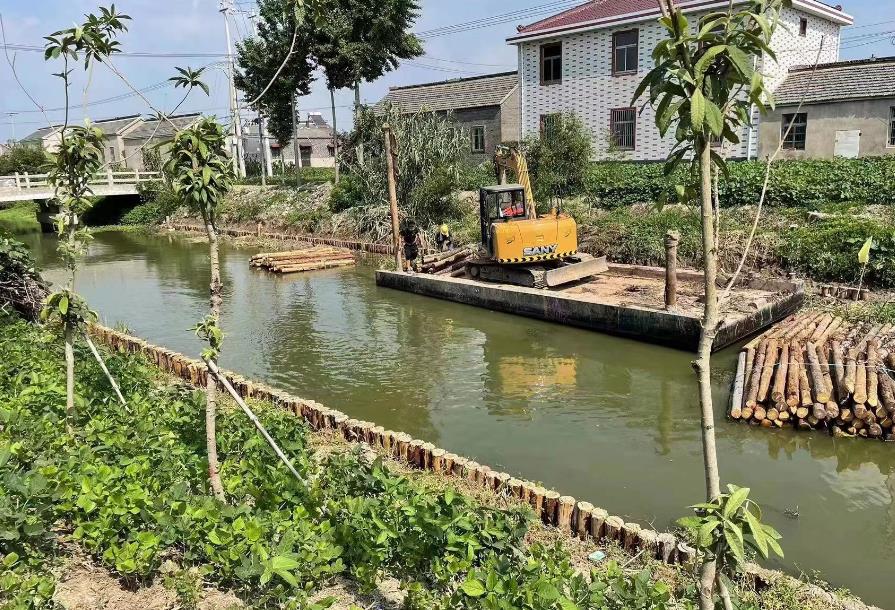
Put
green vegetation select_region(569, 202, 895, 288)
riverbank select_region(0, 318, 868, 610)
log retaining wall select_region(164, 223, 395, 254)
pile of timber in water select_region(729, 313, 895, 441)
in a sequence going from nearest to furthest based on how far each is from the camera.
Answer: riverbank select_region(0, 318, 868, 610), pile of timber in water select_region(729, 313, 895, 441), green vegetation select_region(569, 202, 895, 288), log retaining wall select_region(164, 223, 395, 254)

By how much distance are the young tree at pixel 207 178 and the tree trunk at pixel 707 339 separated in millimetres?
3553

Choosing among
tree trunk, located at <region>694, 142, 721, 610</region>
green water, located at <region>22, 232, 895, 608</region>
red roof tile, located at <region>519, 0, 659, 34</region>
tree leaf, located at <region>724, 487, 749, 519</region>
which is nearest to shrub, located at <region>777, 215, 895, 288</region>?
green water, located at <region>22, 232, 895, 608</region>

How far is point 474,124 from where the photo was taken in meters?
30.3

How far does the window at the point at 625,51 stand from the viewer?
23906 mm

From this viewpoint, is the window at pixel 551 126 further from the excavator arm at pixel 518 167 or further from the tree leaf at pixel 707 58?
the tree leaf at pixel 707 58

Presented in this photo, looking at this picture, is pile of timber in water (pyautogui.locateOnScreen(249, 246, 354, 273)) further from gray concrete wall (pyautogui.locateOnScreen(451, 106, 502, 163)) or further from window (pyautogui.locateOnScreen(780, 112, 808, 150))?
window (pyautogui.locateOnScreen(780, 112, 808, 150))

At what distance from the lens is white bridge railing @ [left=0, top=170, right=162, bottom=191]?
115 ft

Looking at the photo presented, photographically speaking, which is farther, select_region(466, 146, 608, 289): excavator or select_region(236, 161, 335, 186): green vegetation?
select_region(236, 161, 335, 186): green vegetation

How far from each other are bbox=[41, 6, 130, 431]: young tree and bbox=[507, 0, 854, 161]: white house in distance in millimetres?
19216

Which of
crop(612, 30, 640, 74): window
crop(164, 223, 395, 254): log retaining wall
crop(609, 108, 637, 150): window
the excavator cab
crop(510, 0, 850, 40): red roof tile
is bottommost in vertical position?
crop(164, 223, 395, 254): log retaining wall

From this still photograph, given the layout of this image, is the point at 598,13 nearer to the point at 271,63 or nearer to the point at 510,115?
the point at 510,115

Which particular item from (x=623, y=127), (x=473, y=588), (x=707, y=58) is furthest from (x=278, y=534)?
(x=623, y=127)

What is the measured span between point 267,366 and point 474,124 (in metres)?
21.1

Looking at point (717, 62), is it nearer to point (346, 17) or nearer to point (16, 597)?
point (16, 597)
